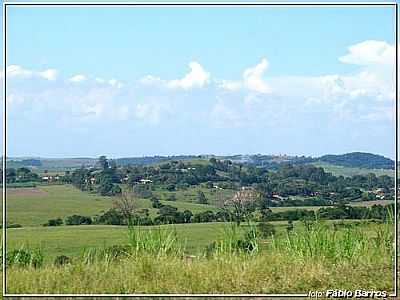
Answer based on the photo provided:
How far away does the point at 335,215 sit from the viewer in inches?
264

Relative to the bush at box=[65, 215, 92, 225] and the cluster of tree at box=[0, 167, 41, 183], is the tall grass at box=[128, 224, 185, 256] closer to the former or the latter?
the bush at box=[65, 215, 92, 225]

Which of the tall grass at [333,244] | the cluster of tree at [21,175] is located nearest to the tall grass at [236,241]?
the tall grass at [333,244]

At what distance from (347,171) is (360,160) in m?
0.21

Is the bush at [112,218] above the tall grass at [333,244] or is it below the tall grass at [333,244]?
above

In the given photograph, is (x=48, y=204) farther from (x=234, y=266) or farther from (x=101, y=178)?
(x=234, y=266)

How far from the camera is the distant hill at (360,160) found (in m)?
6.09

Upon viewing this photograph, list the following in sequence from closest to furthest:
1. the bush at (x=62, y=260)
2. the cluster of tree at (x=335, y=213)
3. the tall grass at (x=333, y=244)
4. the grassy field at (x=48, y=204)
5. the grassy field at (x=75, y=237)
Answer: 1. the grassy field at (x=48, y=204)
2. the bush at (x=62, y=260)
3. the grassy field at (x=75, y=237)
4. the tall grass at (x=333, y=244)
5. the cluster of tree at (x=335, y=213)

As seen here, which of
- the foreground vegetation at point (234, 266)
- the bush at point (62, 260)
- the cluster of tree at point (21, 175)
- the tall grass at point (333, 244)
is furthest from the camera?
the tall grass at point (333, 244)

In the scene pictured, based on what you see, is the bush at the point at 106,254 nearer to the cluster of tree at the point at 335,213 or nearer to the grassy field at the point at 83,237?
the grassy field at the point at 83,237

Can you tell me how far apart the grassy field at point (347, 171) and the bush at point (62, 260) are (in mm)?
2519

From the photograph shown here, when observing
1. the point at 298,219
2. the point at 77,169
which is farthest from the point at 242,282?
the point at 77,169

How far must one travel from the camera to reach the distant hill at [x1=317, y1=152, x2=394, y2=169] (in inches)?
240

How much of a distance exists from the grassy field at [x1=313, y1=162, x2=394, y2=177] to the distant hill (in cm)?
5

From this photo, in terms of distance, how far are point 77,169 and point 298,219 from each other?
7.60ft
